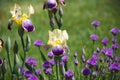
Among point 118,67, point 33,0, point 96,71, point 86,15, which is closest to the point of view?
point 118,67

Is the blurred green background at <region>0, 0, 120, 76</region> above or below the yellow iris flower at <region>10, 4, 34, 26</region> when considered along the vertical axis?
below

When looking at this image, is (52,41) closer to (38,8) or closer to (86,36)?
(86,36)

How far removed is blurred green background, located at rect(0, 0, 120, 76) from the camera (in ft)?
22.1

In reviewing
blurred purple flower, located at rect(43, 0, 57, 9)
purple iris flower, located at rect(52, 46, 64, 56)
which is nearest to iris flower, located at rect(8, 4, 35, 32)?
blurred purple flower, located at rect(43, 0, 57, 9)

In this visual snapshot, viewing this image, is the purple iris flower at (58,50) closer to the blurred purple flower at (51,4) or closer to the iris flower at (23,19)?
the iris flower at (23,19)

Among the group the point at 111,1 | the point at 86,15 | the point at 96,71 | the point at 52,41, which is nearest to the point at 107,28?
the point at 86,15

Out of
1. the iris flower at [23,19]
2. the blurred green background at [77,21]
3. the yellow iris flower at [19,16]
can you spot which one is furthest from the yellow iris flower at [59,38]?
the blurred green background at [77,21]

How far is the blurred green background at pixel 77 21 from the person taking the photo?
265 inches

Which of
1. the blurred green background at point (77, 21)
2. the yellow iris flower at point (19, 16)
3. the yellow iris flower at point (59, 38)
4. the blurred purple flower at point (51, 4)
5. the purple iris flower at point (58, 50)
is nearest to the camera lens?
the purple iris flower at point (58, 50)

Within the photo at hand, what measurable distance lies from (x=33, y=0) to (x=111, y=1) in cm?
201

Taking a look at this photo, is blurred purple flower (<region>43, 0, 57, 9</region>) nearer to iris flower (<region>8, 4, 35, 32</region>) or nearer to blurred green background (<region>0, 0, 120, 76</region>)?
iris flower (<region>8, 4, 35, 32</region>)

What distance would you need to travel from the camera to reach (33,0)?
30.6ft

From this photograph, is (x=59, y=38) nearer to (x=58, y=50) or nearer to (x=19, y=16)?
(x=58, y=50)

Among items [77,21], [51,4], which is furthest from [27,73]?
[77,21]
